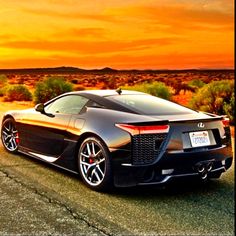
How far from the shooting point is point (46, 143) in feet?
26.2

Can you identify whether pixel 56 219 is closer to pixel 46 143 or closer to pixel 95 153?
A: pixel 95 153

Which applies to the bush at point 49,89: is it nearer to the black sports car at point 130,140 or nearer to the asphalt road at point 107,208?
the black sports car at point 130,140

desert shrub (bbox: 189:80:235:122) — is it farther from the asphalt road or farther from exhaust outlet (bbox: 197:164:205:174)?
exhaust outlet (bbox: 197:164:205:174)

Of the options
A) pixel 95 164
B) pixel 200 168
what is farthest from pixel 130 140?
pixel 200 168

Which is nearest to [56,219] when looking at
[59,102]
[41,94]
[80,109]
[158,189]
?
[158,189]

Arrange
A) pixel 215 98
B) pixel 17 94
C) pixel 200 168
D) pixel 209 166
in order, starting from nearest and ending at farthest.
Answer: pixel 200 168 → pixel 209 166 → pixel 215 98 → pixel 17 94

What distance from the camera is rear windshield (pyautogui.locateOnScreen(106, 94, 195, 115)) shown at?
7035mm

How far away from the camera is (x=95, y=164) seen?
22.2ft

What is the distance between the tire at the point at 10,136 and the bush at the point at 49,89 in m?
20.3

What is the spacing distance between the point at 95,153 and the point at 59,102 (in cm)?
176

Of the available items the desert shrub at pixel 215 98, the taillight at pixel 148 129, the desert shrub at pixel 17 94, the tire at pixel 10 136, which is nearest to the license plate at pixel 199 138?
the taillight at pixel 148 129

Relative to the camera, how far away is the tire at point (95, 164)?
652 centimetres

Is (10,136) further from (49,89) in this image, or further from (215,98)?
(49,89)

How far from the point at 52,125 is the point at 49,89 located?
23.8m
